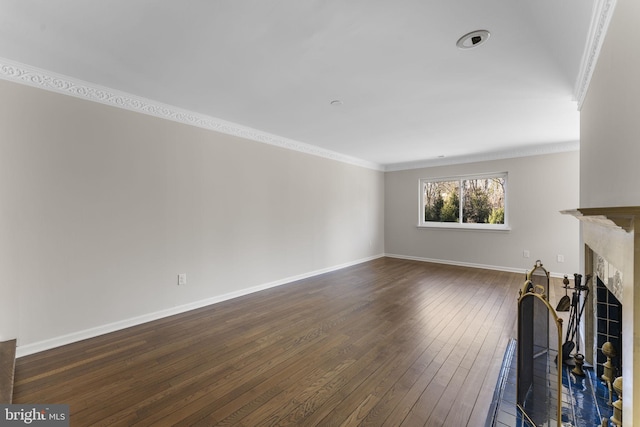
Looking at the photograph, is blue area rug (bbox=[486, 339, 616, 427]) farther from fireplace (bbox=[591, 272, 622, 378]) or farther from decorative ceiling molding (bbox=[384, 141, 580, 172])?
decorative ceiling molding (bbox=[384, 141, 580, 172])

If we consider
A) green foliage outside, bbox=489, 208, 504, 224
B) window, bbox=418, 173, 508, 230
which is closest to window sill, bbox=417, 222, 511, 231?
window, bbox=418, 173, 508, 230

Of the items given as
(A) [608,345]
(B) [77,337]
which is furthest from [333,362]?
(B) [77,337]

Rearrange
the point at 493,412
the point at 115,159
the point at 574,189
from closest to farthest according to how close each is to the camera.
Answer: the point at 493,412, the point at 115,159, the point at 574,189

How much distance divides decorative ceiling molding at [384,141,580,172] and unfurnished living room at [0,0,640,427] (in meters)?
0.59

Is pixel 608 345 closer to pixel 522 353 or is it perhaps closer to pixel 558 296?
pixel 522 353

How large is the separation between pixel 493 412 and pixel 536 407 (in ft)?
0.77

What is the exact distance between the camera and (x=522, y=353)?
1455 millimetres

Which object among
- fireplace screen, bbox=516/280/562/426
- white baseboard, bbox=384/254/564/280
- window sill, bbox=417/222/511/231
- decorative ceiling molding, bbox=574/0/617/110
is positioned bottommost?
white baseboard, bbox=384/254/564/280

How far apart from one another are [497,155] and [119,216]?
6299mm

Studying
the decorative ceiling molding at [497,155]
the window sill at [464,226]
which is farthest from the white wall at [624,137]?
the window sill at [464,226]

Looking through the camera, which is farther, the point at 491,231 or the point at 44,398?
the point at 491,231

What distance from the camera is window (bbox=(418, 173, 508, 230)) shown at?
544 centimetres

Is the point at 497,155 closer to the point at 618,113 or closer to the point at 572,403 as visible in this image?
the point at 618,113

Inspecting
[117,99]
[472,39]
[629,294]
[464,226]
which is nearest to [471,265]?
[464,226]
